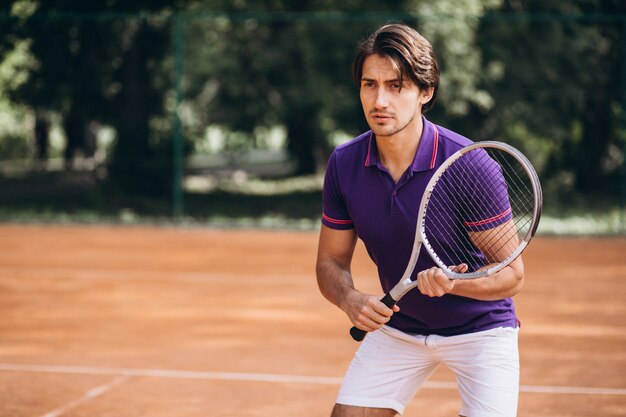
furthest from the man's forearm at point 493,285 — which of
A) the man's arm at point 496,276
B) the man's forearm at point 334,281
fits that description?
the man's forearm at point 334,281

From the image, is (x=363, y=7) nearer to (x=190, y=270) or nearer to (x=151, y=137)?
(x=151, y=137)

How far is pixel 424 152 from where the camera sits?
3074 mm

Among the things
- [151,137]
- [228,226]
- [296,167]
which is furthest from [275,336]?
[296,167]

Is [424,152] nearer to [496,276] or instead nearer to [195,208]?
[496,276]

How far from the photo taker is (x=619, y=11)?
48.2 ft

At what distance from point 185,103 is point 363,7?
387 cm

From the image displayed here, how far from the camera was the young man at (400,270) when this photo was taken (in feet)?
9.70

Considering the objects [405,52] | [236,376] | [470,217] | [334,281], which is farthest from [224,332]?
[405,52]

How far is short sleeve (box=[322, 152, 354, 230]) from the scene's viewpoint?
3227mm

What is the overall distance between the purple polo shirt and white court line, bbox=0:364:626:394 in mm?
2118

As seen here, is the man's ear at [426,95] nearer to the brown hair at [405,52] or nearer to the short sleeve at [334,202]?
the brown hair at [405,52]

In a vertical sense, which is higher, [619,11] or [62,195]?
[619,11]

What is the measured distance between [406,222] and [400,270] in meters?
0.18

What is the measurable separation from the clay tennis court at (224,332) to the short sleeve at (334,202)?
168 centimetres
